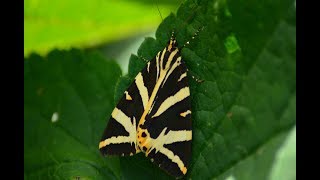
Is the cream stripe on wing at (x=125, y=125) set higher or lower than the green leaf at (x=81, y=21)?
lower

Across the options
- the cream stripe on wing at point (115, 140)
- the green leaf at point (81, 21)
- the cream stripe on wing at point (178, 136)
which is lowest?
the cream stripe on wing at point (178, 136)

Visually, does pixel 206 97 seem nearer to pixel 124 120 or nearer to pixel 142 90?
pixel 142 90

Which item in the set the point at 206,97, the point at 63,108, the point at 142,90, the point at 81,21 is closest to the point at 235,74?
the point at 206,97

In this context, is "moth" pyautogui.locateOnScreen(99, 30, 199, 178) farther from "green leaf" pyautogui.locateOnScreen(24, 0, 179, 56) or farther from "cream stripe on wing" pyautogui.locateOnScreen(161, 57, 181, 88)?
"green leaf" pyautogui.locateOnScreen(24, 0, 179, 56)

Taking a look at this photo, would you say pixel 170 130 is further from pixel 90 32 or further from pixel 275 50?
pixel 90 32

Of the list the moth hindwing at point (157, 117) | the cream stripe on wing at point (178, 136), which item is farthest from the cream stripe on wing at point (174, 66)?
the cream stripe on wing at point (178, 136)

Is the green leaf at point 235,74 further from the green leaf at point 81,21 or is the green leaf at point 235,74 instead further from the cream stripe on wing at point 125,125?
the green leaf at point 81,21

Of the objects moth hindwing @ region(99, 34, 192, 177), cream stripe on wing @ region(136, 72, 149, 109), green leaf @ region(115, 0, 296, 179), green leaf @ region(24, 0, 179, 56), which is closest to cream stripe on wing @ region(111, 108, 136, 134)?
moth hindwing @ region(99, 34, 192, 177)
